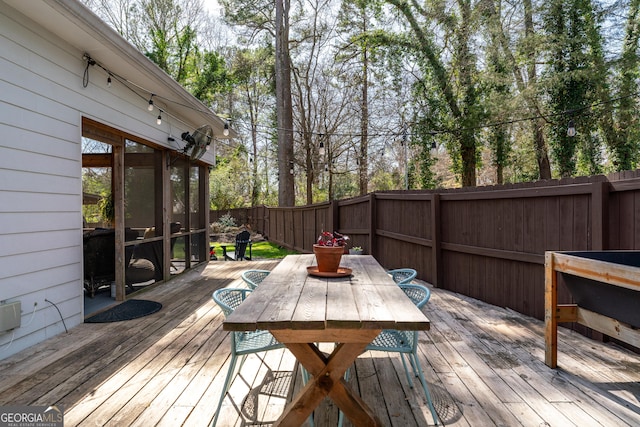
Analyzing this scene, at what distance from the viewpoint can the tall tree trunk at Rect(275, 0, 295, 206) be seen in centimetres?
1197

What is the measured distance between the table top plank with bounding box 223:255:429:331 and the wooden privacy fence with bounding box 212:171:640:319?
1961 mm

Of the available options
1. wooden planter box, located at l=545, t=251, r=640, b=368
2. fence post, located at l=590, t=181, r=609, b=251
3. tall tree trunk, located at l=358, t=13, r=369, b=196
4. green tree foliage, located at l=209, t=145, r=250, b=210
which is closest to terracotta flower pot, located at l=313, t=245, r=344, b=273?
wooden planter box, located at l=545, t=251, r=640, b=368

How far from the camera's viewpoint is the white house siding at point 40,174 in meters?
2.87

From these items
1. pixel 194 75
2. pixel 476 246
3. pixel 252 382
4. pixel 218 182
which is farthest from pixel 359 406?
pixel 218 182

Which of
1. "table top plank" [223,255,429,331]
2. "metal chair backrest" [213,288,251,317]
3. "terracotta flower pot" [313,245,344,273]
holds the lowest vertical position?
"metal chair backrest" [213,288,251,317]

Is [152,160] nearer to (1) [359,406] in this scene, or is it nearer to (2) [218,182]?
(1) [359,406]

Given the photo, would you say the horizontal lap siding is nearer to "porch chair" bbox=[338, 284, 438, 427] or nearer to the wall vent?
the wall vent

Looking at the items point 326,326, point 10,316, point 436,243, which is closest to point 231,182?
point 436,243

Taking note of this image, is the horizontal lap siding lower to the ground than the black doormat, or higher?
higher

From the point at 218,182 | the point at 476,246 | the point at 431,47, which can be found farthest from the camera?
the point at 218,182

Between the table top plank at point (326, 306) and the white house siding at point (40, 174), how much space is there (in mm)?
2116

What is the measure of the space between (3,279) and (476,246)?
455cm

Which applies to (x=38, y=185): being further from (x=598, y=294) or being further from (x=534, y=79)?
(x=534, y=79)

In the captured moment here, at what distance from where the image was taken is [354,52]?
1540cm
